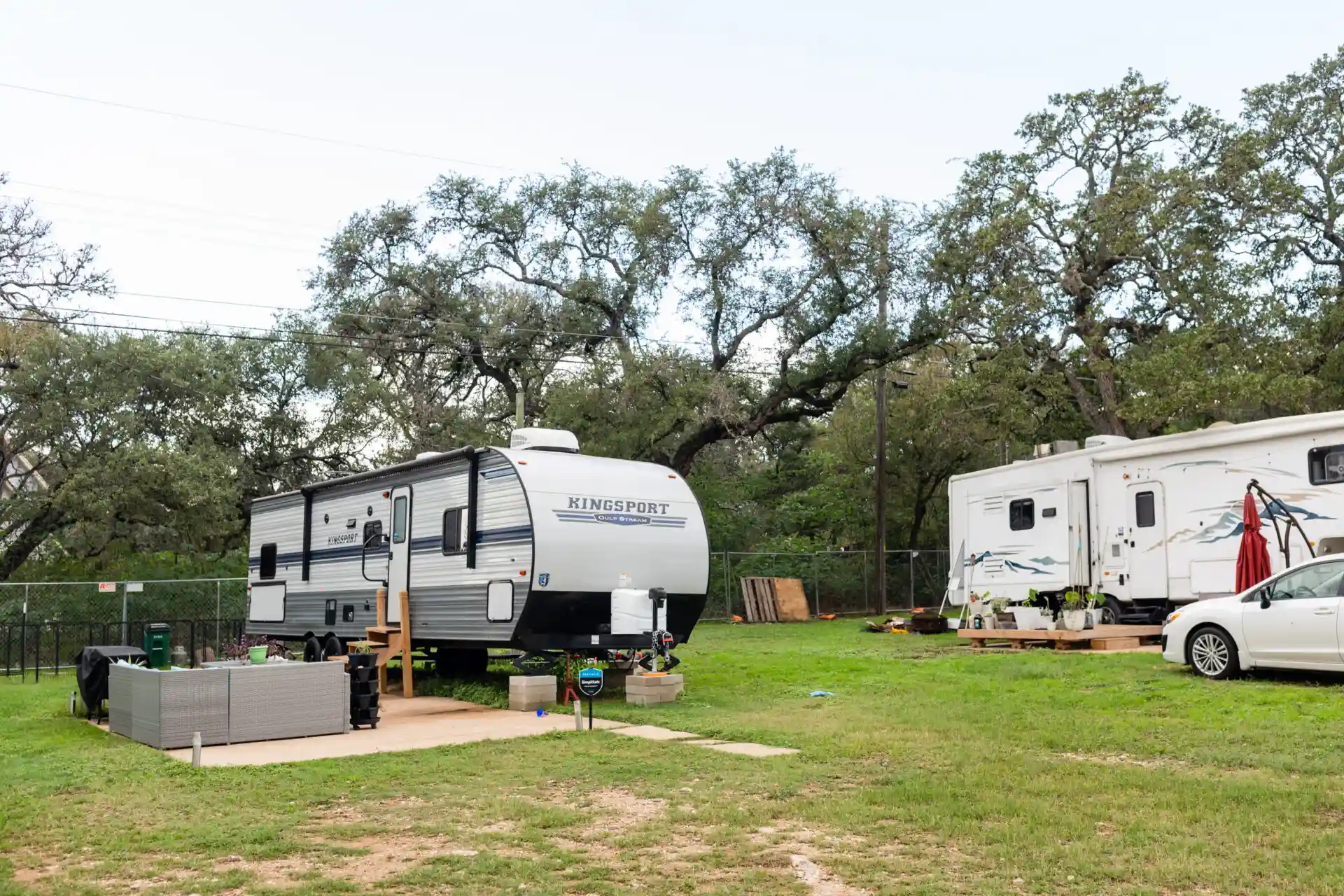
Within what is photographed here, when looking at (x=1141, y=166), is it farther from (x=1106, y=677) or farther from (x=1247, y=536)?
(x=1106, y=677)

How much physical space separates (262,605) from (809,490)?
77.4 ft

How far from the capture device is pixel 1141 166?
28.2 metres

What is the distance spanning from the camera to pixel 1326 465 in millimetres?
16109

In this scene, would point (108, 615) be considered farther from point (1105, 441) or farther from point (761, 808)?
point (761, 808)

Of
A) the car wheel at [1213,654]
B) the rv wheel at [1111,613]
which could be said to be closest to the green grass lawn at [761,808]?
the car wheel at [1213,654]

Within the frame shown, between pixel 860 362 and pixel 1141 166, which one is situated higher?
pixel 1141 166

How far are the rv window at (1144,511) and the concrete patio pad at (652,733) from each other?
10406mm

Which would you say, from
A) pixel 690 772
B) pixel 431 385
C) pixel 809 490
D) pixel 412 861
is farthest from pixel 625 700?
pixel 809 490

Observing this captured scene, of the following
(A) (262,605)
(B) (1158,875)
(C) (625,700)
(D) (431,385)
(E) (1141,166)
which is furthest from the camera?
(D) (431,385)

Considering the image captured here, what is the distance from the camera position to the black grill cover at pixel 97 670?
12703 mm

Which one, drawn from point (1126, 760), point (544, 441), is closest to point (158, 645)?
point (544, 441)

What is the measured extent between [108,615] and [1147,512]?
17.8 metres

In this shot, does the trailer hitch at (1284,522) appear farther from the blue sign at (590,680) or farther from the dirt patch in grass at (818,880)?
the dirt patch in grass at (818,880)

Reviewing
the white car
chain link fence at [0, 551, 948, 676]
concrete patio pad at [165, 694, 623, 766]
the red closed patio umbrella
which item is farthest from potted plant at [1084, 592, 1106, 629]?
chain link fence at [0, 551, 948, 676]
